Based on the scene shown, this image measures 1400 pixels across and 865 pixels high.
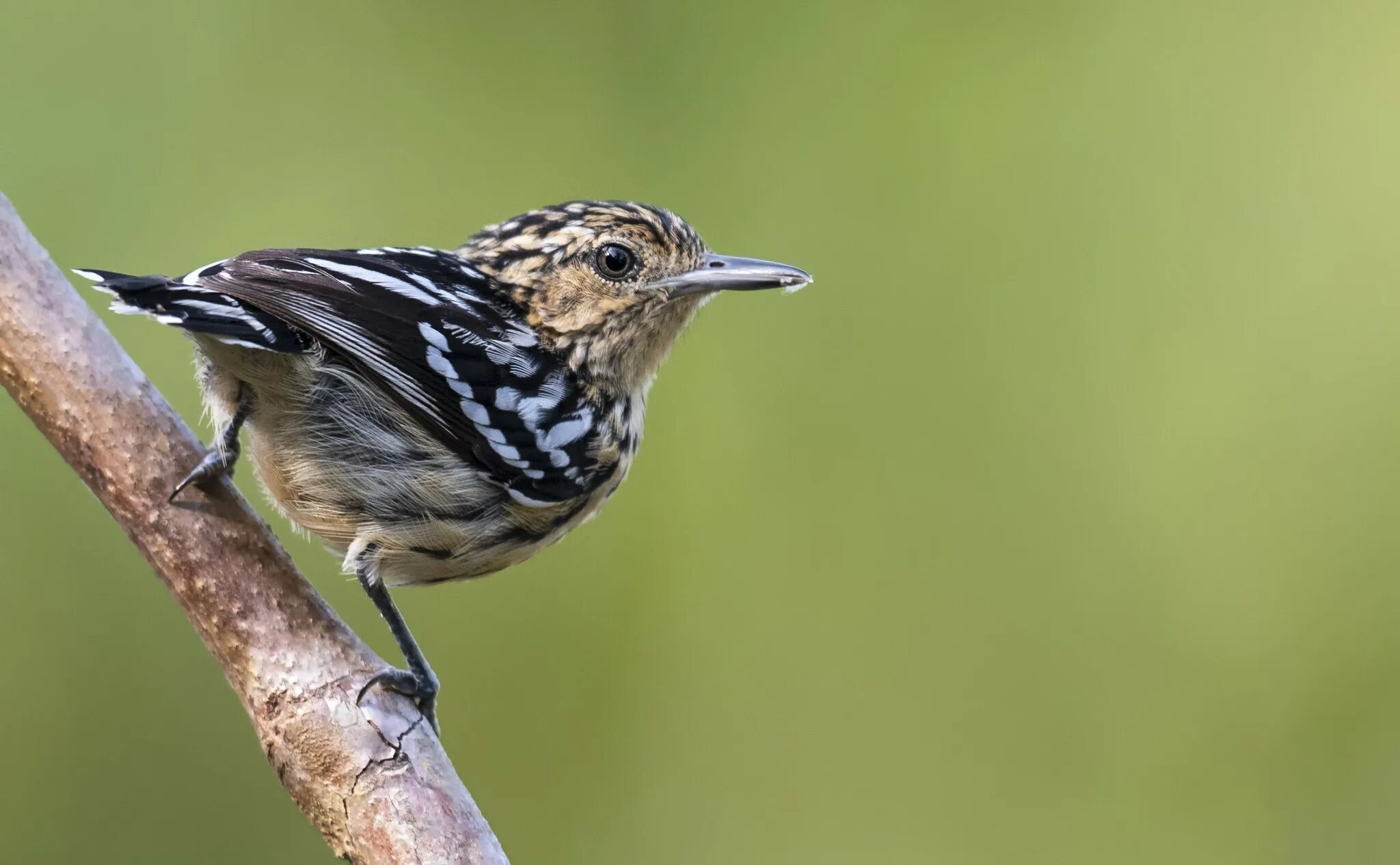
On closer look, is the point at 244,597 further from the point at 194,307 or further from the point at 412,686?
the point at 194,307

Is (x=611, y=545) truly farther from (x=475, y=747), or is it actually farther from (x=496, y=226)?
(x=496, y=226)

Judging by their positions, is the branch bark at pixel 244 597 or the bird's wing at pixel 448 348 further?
the bird's wing at pixel 448 348

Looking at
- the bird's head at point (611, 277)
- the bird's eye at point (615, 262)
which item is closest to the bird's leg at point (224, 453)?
the bird's head at point (611, 277)

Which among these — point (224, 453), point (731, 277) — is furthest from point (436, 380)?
point (731, 277)

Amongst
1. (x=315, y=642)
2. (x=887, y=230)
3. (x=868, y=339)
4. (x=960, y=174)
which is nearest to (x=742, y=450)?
(x=868, y=339)

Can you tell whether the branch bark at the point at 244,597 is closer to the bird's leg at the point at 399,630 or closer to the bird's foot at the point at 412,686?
the bird's foot at the point at 412,686

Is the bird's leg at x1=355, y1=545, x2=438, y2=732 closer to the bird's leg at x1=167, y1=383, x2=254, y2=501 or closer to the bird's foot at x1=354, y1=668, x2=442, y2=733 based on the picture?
the bird's foot at x1=354, y1=668, x2=442, y2=733

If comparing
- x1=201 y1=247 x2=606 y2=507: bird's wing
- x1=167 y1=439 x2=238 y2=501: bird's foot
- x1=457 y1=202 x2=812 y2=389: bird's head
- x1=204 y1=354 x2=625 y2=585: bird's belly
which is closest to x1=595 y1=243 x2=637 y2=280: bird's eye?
x1=457 y1=202 x2=812 y2=389: bird's head
